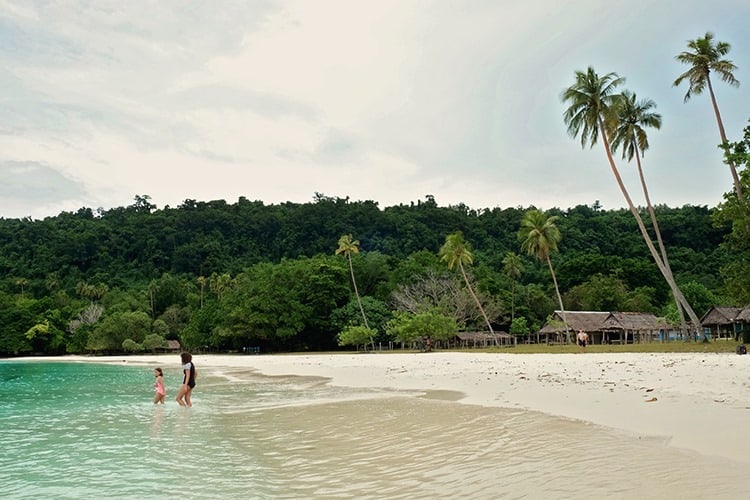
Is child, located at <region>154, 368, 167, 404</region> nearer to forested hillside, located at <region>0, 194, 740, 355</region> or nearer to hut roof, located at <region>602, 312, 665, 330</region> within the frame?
forested hillside, located at <region>0, 194, 740, 355</region>

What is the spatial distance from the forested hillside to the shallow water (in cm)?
2145

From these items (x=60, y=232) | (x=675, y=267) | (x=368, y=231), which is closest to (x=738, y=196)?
(x=675, y=267)

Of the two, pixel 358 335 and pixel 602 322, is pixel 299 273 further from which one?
pixel 602 322

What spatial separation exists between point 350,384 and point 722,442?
15807 mm

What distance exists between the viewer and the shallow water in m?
5.74

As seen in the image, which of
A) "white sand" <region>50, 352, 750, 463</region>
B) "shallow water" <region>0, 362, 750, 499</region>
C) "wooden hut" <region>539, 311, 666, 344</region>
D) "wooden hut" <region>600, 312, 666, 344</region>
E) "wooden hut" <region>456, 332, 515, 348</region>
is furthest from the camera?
"wooden hut" <region>456, 332, 515, 348</region>

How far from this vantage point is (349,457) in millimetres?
7680

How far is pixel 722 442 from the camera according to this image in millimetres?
6961

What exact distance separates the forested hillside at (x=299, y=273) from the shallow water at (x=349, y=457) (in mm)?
Answer: 21448

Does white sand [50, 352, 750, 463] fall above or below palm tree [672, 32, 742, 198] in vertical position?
below

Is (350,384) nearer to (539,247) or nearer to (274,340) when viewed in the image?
(539,247)

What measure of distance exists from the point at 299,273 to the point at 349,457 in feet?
181

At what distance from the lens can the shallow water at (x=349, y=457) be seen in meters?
5.74

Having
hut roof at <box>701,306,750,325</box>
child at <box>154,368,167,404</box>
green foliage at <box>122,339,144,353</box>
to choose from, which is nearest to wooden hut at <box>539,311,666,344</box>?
hut roof at <box>701,306,750,325</box>
